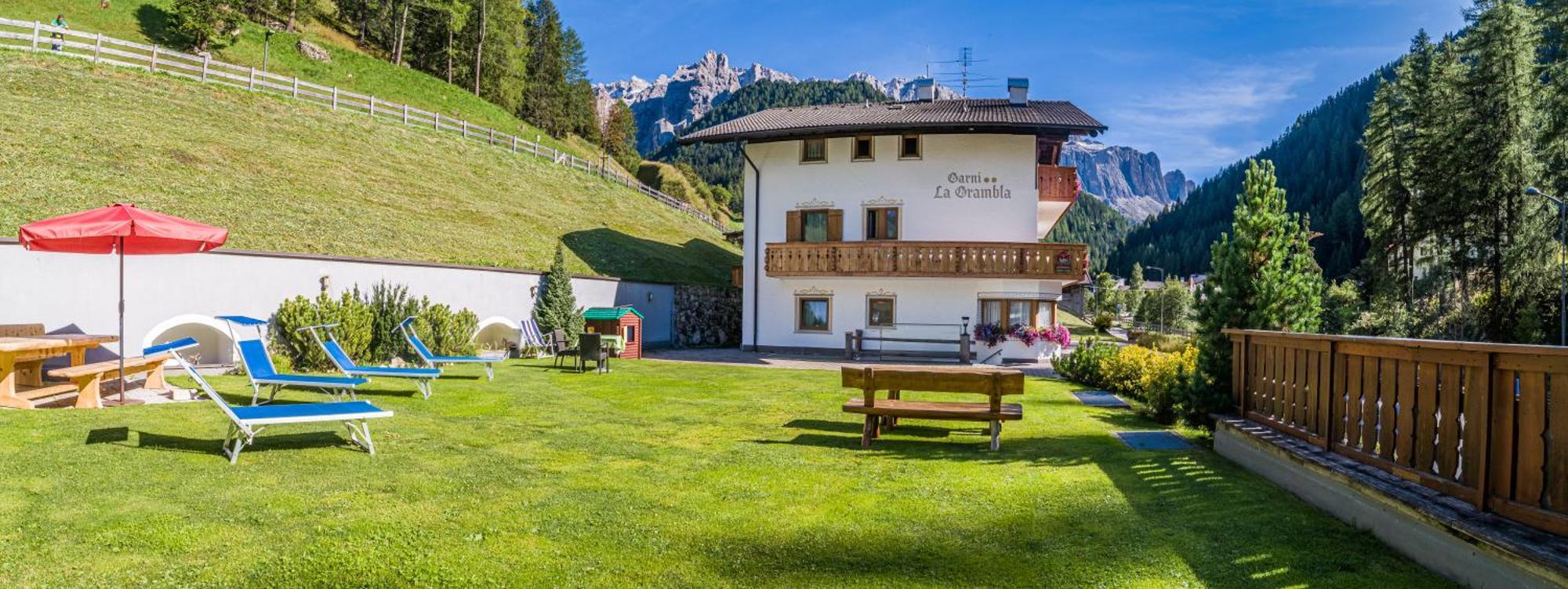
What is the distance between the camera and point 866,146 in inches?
956

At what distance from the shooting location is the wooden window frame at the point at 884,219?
78.1ft

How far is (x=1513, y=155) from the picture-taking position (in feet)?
88.7

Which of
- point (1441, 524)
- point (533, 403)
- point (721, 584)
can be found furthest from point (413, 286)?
point (1441, 524)

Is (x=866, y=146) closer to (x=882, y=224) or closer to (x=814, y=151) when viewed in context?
(x=814, y=151)

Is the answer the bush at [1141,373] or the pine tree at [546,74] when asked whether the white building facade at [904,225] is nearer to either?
the bush at [1141,373]

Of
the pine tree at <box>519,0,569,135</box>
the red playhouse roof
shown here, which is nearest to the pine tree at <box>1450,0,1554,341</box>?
the red playhouse roof

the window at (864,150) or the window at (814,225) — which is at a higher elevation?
the window at (864,150)

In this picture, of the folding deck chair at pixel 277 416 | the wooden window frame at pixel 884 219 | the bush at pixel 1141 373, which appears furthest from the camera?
the wooden window frame at pixel 884 219

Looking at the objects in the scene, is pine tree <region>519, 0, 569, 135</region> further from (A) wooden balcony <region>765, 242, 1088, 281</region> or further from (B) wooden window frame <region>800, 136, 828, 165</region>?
(A) wooden balcony <region>765, 242, 1088, 281</region>

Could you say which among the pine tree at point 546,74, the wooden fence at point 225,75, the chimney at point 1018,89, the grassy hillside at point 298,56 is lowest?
the chimney at point 1018,89

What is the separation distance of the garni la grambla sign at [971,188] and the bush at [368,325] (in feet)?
43.9

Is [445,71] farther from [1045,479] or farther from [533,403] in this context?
[1045,479]

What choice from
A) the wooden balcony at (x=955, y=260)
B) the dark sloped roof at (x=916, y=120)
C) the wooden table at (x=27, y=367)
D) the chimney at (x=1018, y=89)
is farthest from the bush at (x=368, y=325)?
the chimney at (x=1018, y=89)

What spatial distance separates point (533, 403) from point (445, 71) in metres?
59.4
